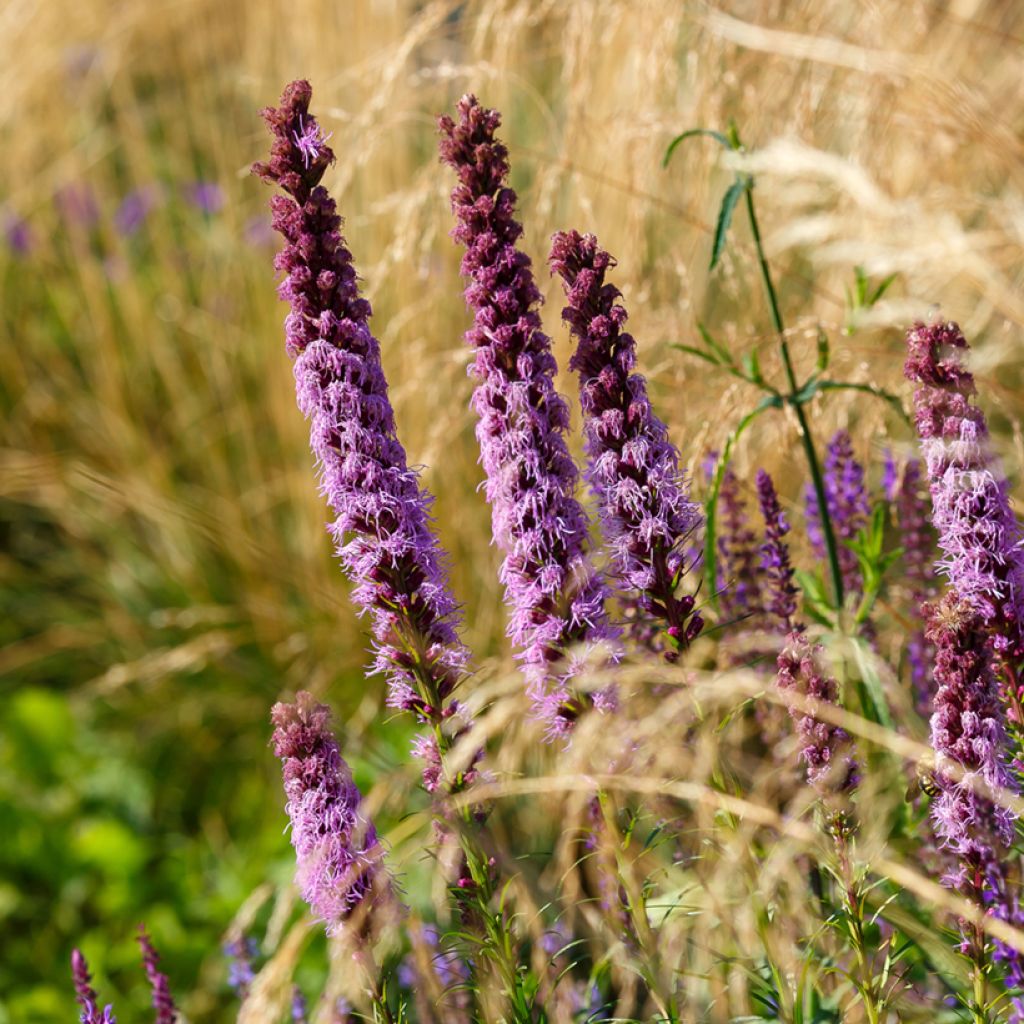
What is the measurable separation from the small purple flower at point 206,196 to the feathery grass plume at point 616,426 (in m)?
4.52

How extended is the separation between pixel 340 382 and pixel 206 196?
15.7 ft

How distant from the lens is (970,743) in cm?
161

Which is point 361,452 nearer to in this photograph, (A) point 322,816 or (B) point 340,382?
(B) point 340,382

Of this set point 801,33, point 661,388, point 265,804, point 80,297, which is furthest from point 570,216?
point 80,297

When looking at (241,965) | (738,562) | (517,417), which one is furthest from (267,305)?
(517,417)

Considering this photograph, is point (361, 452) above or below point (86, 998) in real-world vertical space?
above

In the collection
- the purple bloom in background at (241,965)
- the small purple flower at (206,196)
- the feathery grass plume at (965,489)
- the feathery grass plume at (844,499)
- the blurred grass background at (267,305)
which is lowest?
the purple bloom in background at (241,965)

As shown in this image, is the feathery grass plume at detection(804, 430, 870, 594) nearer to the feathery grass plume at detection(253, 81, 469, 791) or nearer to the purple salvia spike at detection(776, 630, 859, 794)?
the purple salvia spike at detection(776, 630, 859, 794)

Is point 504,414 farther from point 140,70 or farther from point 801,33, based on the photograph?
point 140,70

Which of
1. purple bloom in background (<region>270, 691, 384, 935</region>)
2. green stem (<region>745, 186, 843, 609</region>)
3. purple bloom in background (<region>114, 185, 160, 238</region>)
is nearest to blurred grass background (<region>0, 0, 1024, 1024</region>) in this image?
purple bloom in background (<region>114, 185, 160, 238</region>)

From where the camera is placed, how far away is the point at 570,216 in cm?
433

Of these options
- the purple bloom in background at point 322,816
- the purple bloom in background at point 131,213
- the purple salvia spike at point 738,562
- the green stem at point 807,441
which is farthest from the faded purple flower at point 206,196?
the purple bloom in background at point 322,816

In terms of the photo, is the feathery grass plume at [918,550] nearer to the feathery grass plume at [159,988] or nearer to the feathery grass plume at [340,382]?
the feathery grass plume at [340,382]

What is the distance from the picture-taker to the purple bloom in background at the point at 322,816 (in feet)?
5.40
